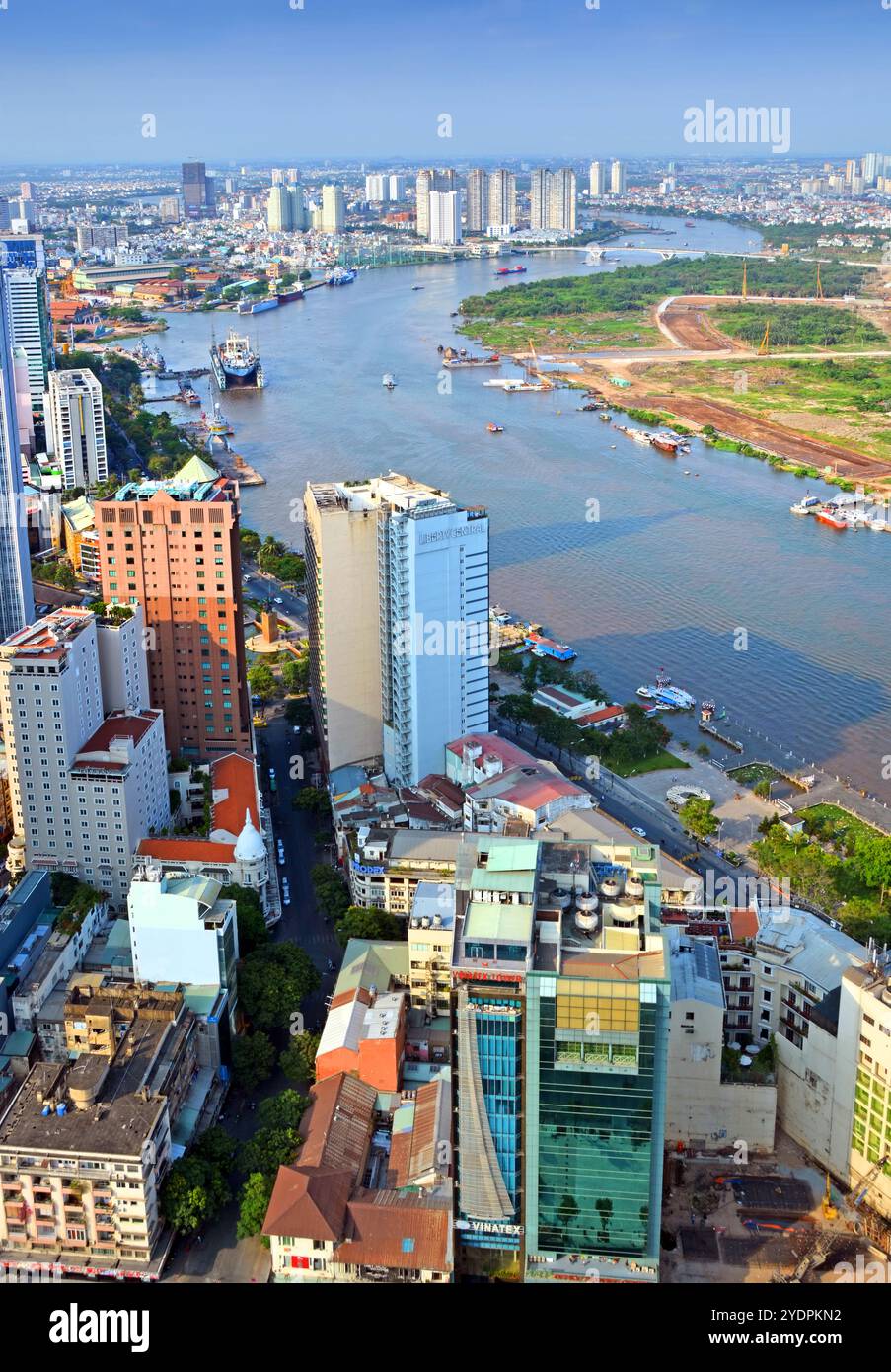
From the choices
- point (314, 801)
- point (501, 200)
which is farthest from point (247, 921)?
point (501, 200)

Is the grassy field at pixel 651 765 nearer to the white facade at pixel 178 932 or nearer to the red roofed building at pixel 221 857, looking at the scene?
the red roofed building at pixel 221 857

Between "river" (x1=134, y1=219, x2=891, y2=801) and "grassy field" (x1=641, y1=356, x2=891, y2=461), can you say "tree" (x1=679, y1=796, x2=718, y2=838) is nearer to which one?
"river" (x1=134, y1=219, x2=891, y2=801)

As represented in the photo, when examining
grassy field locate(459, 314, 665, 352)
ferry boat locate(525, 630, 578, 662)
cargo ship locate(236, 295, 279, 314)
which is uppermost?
cargo ship locate(236, 295, 279, 314)

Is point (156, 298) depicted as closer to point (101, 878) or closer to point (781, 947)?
point (101, 878)

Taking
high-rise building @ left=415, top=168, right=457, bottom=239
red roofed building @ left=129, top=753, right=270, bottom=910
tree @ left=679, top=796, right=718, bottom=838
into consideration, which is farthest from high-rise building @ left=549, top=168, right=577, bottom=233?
red roofed building @ left=129, top=753, right=270, bottom=910

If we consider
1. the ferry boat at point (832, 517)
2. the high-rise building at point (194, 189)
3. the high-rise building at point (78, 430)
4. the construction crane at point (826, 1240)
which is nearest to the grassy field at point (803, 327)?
the ferry boat at point (832, 517)

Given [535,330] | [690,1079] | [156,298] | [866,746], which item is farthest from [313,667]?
[156,298]

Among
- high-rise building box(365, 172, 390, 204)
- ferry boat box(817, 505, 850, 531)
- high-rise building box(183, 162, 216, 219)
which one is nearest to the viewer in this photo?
ferry boat box(817, 505, 850, 531)
